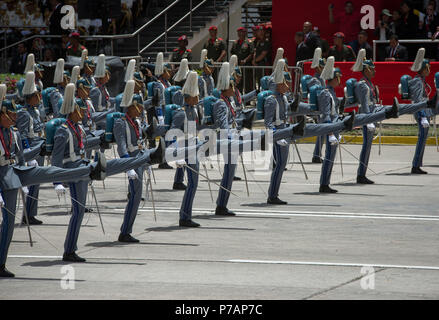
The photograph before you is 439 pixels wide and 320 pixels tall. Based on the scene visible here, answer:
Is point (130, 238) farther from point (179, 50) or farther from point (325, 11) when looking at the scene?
point (325, 11)

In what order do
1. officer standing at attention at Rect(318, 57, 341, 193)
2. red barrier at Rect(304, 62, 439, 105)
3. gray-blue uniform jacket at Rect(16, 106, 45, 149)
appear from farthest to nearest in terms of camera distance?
red barrier at Rect(304, 62, 439, 105), officer standing at attention at Rect(318, 57, 341, 193), gray-blue uniform jacket at Rect(16, 106, 45, 149)

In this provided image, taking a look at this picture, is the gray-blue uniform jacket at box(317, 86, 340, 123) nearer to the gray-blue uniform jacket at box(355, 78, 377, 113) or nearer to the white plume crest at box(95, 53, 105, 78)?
the gray-blue uniform jacket at box(355, 78, 377, 113)

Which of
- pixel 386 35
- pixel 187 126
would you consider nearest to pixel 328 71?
pixel 187 126

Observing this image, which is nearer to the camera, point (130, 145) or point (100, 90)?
point (130, 145)

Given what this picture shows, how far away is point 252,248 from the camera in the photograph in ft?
42.8

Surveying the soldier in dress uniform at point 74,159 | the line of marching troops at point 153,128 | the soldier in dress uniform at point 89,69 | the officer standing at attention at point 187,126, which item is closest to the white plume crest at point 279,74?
the line of marching troops at point 153,128

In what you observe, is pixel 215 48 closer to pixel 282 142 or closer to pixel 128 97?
pixel 282 142

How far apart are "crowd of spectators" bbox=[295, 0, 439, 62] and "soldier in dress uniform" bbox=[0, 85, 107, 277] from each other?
15441 millimetres

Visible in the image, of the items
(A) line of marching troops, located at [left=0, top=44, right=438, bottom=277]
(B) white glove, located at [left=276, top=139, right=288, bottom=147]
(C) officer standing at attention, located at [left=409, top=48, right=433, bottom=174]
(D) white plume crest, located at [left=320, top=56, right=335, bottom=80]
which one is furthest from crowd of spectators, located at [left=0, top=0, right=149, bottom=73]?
(B) white glove, located at [left=276, top=139, right=288, bottom=147]

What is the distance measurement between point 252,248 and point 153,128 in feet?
12.4

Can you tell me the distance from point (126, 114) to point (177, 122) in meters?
1.56

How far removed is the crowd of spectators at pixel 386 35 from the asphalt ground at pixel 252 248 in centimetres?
740

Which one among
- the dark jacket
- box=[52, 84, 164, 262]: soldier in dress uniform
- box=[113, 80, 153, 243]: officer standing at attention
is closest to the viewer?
box=[52, 84, 164, 262]: soldier in dress uniform

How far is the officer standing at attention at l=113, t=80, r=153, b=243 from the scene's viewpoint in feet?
43.9
